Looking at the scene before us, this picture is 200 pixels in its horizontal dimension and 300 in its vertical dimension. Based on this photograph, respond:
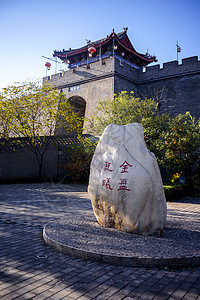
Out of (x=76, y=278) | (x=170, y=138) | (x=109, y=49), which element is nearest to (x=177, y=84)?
(x=109, y=49)

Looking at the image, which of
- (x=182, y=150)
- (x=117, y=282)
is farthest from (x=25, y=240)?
(x=182, y=150)

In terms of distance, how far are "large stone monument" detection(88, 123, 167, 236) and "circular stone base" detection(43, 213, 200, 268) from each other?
0.77 feet

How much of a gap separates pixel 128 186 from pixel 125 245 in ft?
3.27

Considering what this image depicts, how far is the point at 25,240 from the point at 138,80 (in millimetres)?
18753

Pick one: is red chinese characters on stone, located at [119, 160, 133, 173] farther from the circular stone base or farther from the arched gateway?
the arched gateway

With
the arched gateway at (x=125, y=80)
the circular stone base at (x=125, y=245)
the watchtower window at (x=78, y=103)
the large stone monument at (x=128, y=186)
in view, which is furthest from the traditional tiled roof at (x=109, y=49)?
the circular stone base at (x=125, y=245)

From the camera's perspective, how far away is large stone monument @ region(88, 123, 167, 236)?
4.13 meters

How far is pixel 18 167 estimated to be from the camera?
1514 cm

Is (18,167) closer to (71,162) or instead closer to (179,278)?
(71,162)

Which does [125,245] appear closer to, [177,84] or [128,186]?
[128,186]

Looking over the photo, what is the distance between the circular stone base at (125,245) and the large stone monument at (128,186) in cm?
23

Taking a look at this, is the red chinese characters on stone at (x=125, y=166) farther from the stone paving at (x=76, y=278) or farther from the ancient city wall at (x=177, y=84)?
the ancient city wall at (x=177, y=84)

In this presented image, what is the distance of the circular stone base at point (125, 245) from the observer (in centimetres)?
317

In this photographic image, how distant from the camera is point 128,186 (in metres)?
4.24
